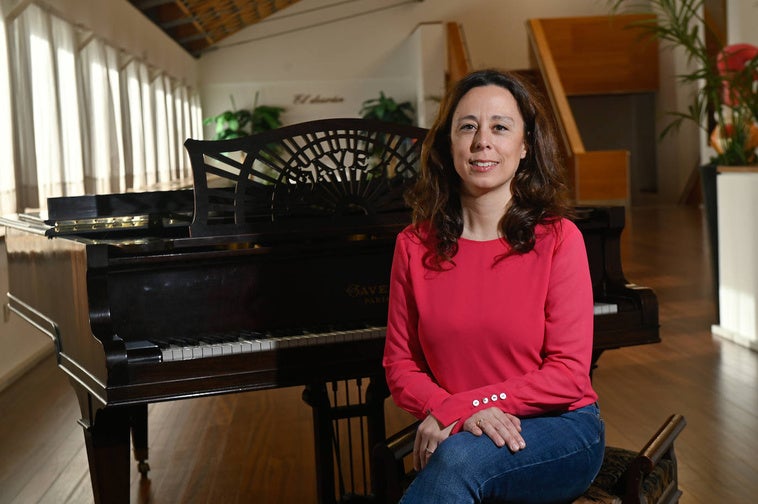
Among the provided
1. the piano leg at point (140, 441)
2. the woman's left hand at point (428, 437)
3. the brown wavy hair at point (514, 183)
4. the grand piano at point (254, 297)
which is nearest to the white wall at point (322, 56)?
the piano leg at point (140, 441)

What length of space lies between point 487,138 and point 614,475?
0.70 meters

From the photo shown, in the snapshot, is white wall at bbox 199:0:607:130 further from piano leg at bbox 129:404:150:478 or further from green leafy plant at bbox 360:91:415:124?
piano leg at bbox 129:404:150:478

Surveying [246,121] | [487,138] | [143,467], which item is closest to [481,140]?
[487,138]

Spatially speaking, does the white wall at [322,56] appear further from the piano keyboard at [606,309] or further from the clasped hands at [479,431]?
the clasped hands at [479,431]

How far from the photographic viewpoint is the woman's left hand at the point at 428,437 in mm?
1871

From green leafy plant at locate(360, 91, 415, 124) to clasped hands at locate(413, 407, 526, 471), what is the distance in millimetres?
16833

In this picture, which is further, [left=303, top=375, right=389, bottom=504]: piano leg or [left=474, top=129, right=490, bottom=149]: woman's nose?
[left=303, top=375, right=389, bottom=504]: piano leg

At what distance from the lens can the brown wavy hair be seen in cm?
203

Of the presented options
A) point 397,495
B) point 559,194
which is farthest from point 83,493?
point 559,194

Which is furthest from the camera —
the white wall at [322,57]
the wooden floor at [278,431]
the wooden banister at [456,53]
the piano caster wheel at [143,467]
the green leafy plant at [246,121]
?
the white wall at [322,57]

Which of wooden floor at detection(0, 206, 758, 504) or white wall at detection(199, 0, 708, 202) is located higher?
white wall at detection(199, 0, 708, 202)

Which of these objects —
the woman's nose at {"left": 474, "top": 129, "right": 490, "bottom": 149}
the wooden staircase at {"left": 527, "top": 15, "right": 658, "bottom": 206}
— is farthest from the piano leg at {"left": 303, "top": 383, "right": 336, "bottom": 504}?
the wooden staircase at {"left": 527, "top": 15, "right": 658, "bottom": 206}

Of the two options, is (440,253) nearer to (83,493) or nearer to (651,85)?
(83,493)

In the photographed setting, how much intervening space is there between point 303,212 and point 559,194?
1.06 metres
